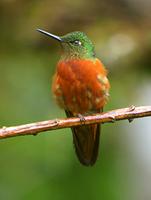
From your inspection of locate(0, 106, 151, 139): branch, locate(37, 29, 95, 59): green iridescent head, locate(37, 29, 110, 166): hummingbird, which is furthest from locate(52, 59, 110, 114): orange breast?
locate(0, 106, 151, 139): branch

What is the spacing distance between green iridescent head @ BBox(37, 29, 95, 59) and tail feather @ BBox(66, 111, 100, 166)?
0.54 m

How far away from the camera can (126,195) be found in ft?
16.8

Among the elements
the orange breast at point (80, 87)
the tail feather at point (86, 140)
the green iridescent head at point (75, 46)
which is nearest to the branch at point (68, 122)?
the orange breast at point (80, 87)

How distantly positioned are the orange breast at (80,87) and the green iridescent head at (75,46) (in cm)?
19

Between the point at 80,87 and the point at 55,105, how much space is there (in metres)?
1.18

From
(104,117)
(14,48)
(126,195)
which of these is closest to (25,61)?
(14,48)

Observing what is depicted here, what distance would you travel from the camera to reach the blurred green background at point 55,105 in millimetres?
4887

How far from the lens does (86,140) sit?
4.77 m

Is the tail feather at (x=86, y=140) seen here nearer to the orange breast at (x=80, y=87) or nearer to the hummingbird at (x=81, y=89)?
the hummingbird at (x=81, y=89)

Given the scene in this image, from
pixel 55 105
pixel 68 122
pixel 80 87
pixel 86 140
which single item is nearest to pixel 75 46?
pixel 80 87

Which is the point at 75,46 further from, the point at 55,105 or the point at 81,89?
the point at 55,105

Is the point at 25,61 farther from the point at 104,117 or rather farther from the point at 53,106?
the point at 104,117

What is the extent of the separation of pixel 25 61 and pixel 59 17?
2.15ft

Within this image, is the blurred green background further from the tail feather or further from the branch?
the branch
